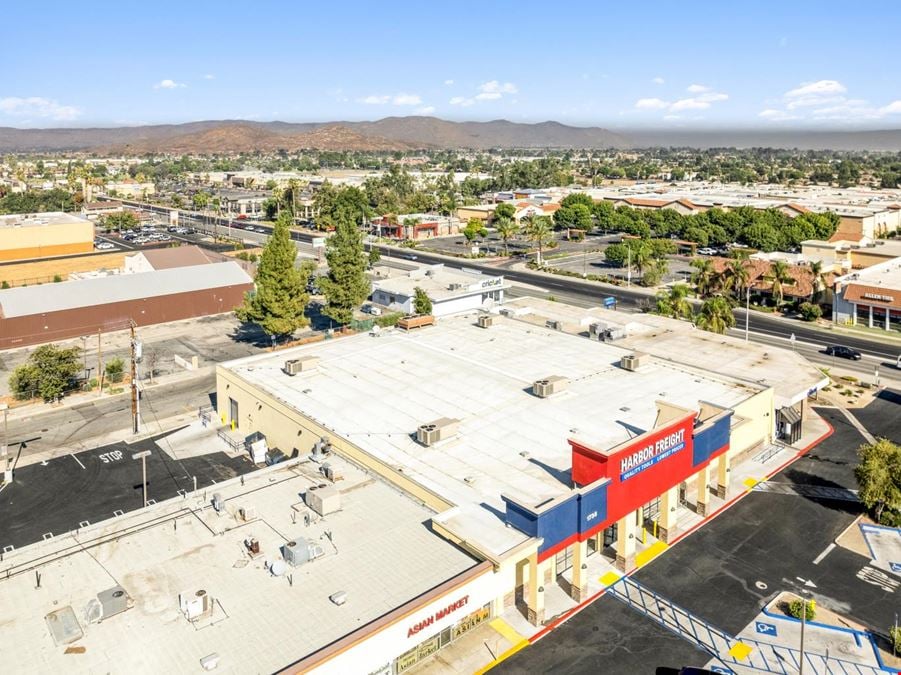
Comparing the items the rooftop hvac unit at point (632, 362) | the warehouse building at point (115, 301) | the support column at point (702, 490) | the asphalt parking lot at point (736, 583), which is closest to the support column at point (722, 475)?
the asphalt parking lot at point (736, 583)

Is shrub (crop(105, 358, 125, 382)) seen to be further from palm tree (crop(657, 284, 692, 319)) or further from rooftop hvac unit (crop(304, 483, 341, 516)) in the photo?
palm tree (crop(657, 284, 692, 319))

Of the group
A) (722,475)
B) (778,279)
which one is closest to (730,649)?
(722,475)

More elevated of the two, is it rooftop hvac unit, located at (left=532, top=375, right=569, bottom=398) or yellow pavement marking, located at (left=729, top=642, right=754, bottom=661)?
rooftop hvac unit, located at (left=532, top=375, right=569, bottom=398)

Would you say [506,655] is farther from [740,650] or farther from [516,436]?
[516,436]

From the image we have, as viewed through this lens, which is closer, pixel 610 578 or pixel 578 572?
pixel 578 572

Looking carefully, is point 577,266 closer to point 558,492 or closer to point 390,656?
point 558,492

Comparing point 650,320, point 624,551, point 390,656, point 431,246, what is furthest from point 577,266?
point 390,656

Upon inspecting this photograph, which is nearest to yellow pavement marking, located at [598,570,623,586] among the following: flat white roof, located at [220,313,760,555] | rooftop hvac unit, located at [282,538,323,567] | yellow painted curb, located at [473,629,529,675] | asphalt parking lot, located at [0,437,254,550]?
flat white roof, located at [220,313,760,555]
